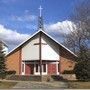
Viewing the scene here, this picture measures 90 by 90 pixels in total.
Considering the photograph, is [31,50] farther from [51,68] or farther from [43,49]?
[51,68]

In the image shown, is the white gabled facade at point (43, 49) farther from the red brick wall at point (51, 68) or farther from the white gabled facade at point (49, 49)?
the red brick wall at point (51, 68)

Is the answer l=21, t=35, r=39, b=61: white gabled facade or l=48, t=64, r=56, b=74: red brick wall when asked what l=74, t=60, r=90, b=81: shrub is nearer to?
l=48, t=64, r=56, b=74: red brick wall

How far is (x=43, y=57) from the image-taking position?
5662 centimetres

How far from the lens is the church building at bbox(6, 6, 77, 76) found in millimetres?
56812

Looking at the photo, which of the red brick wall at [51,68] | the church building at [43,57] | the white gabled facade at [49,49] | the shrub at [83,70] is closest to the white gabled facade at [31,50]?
the church building at [43,57]

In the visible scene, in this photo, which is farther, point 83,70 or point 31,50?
point 31,50

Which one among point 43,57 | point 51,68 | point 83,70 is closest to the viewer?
point 83,70

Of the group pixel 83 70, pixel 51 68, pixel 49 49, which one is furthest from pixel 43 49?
pixel 83 70

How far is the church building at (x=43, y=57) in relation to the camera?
56.8 meters

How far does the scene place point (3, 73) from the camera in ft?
139

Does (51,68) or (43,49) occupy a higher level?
(43,49)

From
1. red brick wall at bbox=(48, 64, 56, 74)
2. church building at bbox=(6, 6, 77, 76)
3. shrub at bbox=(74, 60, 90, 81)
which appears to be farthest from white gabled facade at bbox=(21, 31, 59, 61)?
shrub at bbox=(74, 60, 90, 81)

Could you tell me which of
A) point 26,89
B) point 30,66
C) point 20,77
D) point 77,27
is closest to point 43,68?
point 30,66

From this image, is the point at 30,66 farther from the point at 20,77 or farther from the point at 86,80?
the point at 86,80
